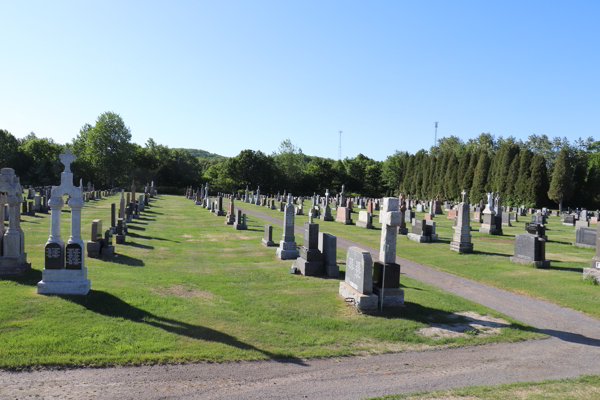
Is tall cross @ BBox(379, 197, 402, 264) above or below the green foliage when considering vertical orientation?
below

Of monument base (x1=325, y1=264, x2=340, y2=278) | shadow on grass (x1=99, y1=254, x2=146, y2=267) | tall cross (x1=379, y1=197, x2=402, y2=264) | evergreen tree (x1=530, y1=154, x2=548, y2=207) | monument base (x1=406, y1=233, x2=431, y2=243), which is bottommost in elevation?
shadow on grass (x1=99, y1=254, x2=146, y2=267)

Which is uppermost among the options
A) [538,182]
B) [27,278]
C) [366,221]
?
[538,182]

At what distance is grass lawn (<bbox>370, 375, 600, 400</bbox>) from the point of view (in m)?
5.23

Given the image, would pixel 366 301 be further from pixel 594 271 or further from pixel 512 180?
pixel 512 180

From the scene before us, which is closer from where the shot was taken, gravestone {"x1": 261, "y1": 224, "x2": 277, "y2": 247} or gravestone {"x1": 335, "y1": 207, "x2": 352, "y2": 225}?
gravestone {"x1": 261, "y1": 224, "x2": 277, "y2": 247}

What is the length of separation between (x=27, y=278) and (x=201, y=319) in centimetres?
540

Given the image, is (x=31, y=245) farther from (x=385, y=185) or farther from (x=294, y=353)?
(x=385, y=185)

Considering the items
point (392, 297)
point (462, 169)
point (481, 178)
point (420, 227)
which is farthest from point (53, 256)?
point (462, 169)

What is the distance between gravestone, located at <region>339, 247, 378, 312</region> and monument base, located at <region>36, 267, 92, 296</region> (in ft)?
19.5

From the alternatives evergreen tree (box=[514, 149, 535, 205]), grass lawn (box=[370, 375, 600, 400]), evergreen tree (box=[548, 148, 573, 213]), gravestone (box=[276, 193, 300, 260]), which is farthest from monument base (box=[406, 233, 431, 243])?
evergreen tree (box=[514, 149, 535, 205])

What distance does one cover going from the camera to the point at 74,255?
895 centimetres

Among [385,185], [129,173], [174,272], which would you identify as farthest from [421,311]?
[129,173]

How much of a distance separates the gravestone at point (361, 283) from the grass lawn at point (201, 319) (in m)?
0.30

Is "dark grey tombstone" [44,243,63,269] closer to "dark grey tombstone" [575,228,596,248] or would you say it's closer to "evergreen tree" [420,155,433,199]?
"dark grey tombstone" [575,228,596,248]
